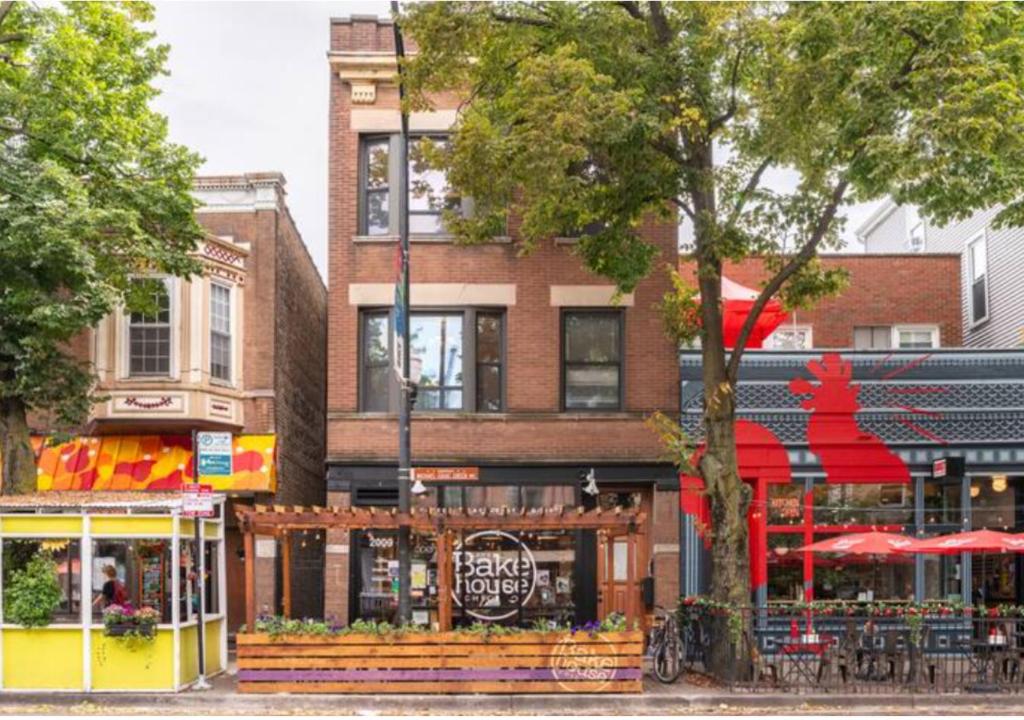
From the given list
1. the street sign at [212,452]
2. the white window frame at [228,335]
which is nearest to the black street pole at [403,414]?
the street sign at [212,452]

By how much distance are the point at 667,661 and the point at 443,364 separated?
7.48m

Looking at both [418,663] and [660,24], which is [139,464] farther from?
[660,24]

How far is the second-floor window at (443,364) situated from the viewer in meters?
23.4

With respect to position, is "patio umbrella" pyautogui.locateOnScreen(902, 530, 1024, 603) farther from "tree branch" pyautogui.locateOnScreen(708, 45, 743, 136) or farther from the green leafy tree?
"tree branch" pyautogui.locateOnScreen(708, 45, 743, 136)

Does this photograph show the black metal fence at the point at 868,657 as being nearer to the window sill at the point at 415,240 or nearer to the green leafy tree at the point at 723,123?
the green leafy tree at the point at 723,123

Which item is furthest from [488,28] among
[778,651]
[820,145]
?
[778,651]

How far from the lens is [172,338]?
23.6 m

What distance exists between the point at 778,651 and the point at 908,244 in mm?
20401

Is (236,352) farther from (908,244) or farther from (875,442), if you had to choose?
(908,244)

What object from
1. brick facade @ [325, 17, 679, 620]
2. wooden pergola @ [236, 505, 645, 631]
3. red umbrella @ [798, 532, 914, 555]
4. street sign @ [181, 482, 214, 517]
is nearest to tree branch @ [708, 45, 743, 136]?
brick facade @ [325, 17, 679, 620]

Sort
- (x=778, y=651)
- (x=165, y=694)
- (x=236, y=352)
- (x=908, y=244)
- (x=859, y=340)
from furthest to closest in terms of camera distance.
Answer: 1. (x=908, y=244)
2. (x=859, y=340)
3. (x=236, y=352)
4. (x=778, y=651)
5. (x=165, y=694)

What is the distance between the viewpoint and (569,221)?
19.8 m

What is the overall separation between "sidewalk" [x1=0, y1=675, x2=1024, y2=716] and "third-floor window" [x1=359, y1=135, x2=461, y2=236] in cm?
970

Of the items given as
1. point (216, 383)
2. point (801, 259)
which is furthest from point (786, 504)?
point (216, 383)
